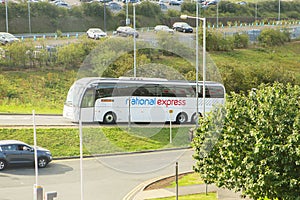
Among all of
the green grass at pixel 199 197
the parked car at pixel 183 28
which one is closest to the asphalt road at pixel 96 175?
the green grass at pixel 199 197

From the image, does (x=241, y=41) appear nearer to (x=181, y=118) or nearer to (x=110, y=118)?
(x=181, y=118)

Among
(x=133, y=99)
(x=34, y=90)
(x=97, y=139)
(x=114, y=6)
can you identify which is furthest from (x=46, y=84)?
(x=114, y=6)

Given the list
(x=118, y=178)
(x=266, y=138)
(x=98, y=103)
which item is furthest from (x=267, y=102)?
(x=98, y=103)

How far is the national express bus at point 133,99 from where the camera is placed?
35.2 meters

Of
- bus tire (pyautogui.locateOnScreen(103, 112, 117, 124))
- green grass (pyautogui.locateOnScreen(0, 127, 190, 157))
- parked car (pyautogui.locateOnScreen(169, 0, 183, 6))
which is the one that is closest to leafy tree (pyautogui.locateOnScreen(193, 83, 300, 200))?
green grass (pyautogui.locateOnScreen(0, 127, 190, 157))

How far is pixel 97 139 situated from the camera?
32000 mm

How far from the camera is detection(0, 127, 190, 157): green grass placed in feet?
99.9

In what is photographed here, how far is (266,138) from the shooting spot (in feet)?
58.2

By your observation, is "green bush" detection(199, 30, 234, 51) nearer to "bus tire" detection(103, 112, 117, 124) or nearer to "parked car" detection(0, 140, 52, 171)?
"bus tire" detection(103, 112, 117, 124)

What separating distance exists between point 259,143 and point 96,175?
1020 centimetres

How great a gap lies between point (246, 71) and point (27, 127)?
20.5 metres

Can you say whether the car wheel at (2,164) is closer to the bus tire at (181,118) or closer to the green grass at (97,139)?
the green grass at (97,139)

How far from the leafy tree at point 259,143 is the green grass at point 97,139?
1173 centimetres

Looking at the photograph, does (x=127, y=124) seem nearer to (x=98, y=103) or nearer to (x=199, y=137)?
(x=98, y=103)
